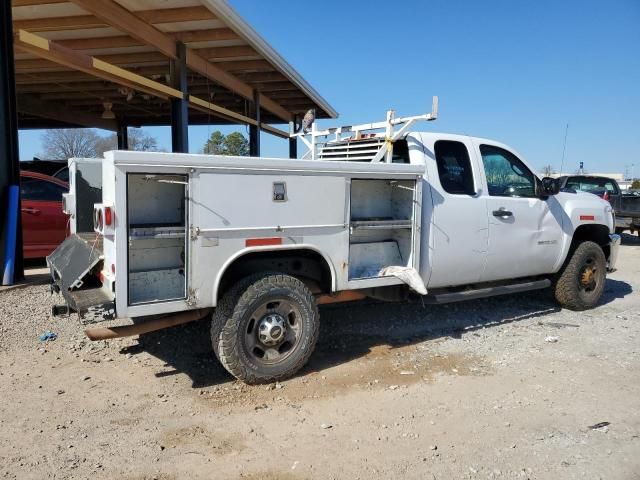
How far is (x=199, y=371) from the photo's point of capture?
4.54 meters

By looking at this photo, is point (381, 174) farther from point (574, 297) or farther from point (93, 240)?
point (574, 297)

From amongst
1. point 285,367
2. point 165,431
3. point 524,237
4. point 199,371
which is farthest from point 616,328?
point 165,431

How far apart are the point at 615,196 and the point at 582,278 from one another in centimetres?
984

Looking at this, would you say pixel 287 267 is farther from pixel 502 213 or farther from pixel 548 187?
pixel 548 187

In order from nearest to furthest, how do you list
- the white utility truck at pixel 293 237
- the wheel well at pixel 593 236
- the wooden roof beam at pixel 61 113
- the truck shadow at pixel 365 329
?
the white utility truck at pixel 293 237, the truck shadow at pixel 365 329, the wheel well at pixel 593 236, the wooden roof beam at pixel 61 113

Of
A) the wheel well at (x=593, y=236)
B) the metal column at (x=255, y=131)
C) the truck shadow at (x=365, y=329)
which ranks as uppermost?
the metal column at (x=255, y=131)

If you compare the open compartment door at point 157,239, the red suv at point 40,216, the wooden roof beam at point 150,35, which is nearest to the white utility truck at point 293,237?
the open compartment door at point 157,239

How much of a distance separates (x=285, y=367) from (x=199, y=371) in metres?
0.81

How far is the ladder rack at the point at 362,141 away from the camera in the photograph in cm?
525

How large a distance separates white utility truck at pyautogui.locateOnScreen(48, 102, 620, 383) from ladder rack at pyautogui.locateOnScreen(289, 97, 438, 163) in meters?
0.02

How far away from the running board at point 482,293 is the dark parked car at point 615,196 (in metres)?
9.88

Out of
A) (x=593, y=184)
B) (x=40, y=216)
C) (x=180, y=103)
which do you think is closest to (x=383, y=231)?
(x=40, y=216)

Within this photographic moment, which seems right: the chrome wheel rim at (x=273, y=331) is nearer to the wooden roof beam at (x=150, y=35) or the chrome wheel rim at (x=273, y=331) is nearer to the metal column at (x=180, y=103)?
the wooden roof beam at (x=150, y=35)

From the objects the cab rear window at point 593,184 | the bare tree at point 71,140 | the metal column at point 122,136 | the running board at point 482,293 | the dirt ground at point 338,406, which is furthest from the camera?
the bare tree at point 71,140
